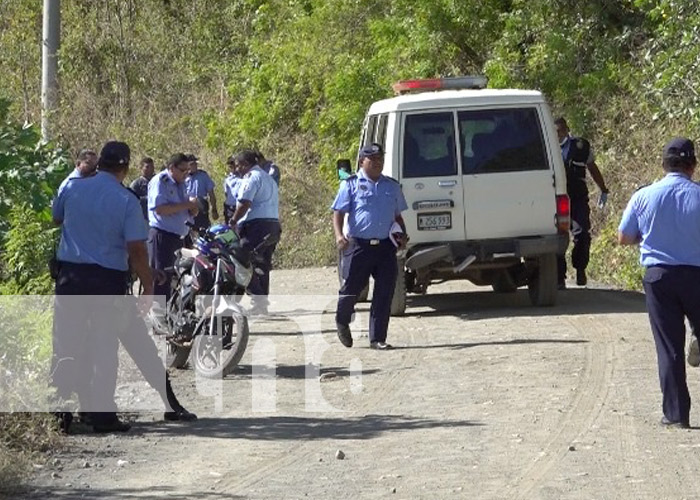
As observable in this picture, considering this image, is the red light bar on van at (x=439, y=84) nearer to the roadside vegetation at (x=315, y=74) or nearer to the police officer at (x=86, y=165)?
the roadside vegetation at (x=315, y=74)

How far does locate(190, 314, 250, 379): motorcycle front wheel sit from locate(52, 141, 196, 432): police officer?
2377 mm

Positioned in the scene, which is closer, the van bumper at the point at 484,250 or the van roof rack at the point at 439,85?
the van bumper at the point at 484,250

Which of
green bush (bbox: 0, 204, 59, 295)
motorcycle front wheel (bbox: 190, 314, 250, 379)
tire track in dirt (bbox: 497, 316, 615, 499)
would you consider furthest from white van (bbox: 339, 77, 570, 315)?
green bush (bbox: 0, 204, 59, 295)

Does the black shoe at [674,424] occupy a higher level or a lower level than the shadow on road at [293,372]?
higher

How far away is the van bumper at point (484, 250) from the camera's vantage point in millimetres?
15852

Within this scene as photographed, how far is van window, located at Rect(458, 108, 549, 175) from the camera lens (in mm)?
16031

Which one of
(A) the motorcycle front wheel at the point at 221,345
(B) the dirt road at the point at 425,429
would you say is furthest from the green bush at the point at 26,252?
(B) the dirt road at the point at 425,429

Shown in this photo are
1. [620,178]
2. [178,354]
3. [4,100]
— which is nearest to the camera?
[4,100]

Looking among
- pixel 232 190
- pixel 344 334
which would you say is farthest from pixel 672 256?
pixel 232 190

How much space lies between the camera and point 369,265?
14.1 m

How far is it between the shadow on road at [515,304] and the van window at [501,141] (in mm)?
1558

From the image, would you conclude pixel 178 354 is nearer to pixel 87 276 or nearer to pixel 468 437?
pixel 87 276

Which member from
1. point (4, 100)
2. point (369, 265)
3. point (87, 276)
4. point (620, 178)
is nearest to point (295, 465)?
point (87, 276)

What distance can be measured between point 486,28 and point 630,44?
242 cm
